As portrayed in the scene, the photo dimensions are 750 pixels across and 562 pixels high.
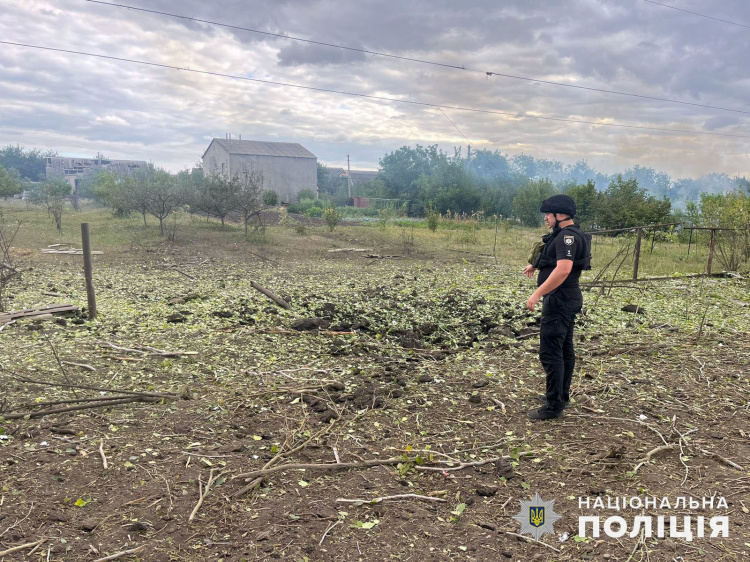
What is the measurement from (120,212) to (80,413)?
910 inches

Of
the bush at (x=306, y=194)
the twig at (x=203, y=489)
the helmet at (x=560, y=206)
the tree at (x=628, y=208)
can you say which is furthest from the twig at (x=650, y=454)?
the bush at (x=306, y=194)

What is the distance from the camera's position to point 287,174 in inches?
1925

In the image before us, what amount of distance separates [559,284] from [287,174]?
4742 centimetres

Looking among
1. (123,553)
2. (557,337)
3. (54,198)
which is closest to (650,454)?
(557,337)

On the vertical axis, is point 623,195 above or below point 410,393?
above

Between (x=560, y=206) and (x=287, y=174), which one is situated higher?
(x=287, y=174)

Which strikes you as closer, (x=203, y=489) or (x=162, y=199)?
(x=203, y=489)

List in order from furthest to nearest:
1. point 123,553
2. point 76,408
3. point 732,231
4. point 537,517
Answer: point 732,231, point 76,408, point 537,517, point 123,553

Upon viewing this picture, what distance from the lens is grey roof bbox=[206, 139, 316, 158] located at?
153 feet

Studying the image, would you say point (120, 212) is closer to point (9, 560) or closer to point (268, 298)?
point (268, 298)

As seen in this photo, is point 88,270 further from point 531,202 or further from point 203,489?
point 531,202

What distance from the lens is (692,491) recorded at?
2.94 metres

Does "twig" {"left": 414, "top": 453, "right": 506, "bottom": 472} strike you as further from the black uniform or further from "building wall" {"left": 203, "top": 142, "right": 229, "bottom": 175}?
"building wall" {"left": 203, "top": 142, "right": 229, "bottom": 175}

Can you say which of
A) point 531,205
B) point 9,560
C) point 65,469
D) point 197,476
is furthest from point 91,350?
point 531,205
